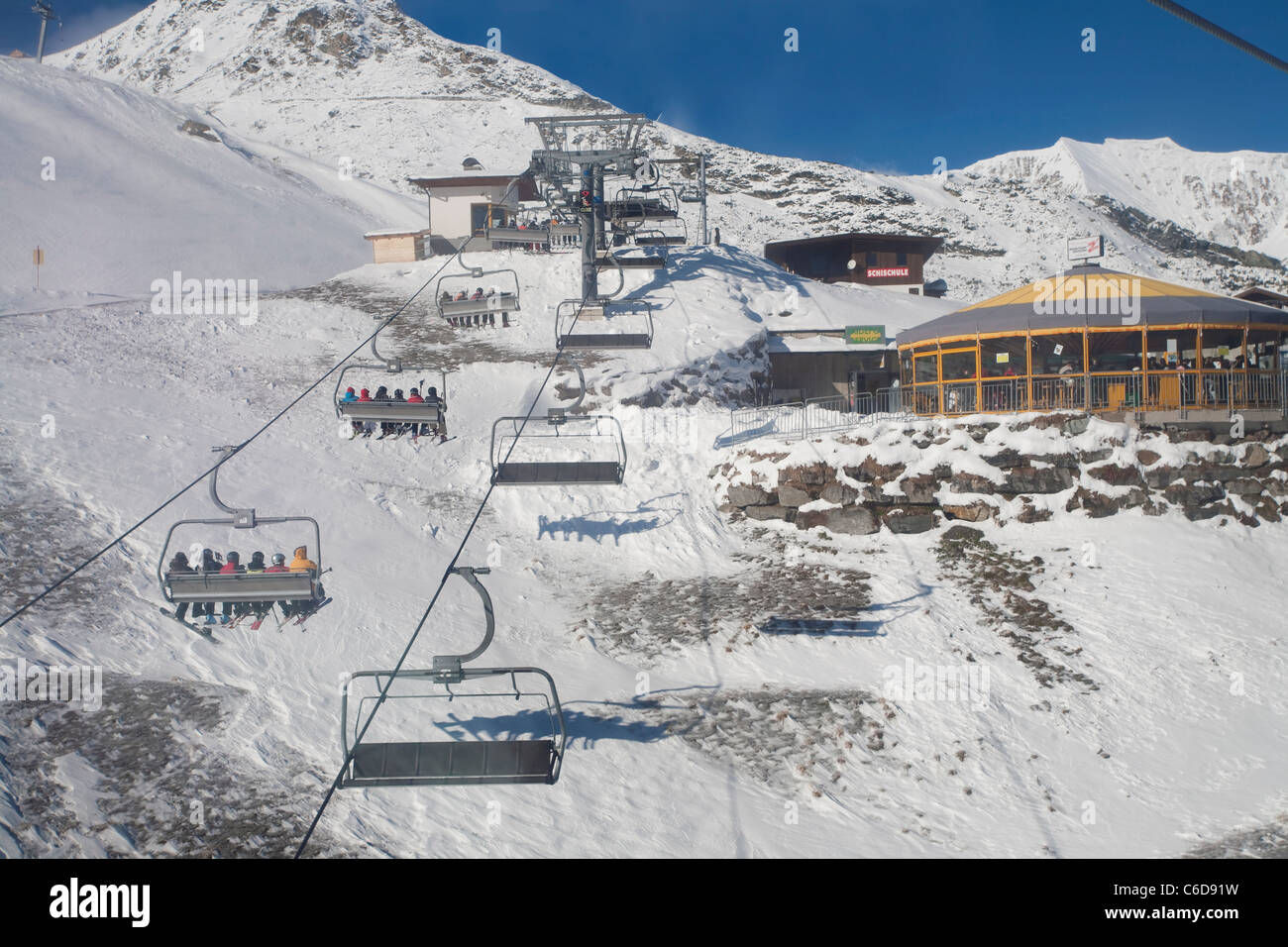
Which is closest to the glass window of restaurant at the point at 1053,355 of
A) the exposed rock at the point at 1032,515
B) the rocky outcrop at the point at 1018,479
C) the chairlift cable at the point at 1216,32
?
the rocky outcrop at the point at 1018,479

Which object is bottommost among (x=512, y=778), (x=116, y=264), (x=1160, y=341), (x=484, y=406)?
(x=512, y=778)

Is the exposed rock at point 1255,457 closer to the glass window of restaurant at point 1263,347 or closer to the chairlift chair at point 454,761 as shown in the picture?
the glass window of restaurant at point 1263,347

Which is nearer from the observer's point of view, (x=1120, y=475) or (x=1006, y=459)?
(x=1120, y=475)

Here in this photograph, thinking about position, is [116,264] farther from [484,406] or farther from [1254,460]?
[1254,460]

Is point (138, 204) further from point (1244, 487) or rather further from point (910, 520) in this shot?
point (1244, 487)

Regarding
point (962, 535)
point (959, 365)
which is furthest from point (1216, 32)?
point (959, 365)

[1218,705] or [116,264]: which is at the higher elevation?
[116,264]
